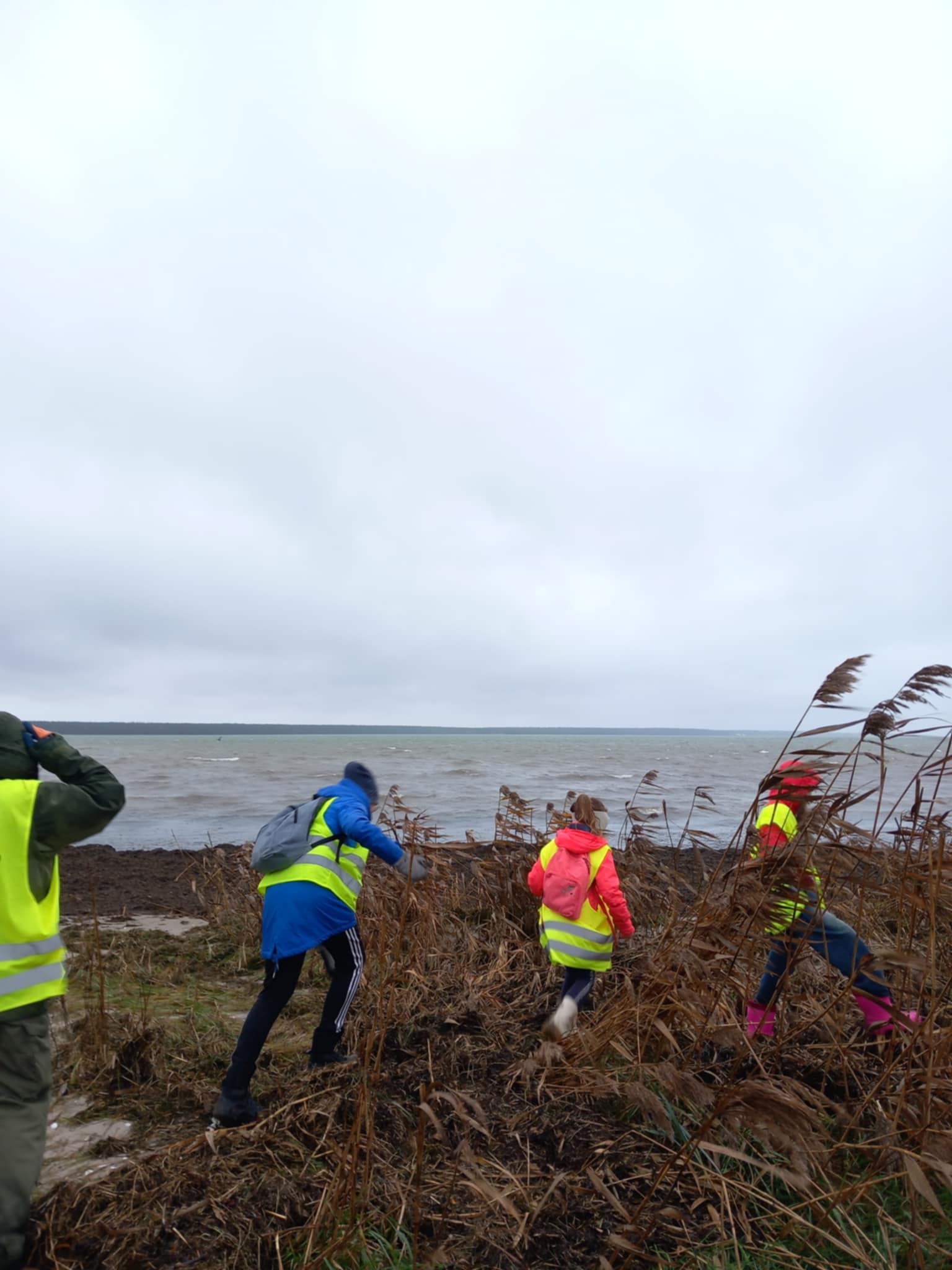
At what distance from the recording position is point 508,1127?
3.13m

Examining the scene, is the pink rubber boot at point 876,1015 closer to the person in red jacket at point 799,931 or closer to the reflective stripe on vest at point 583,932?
the person in red jacket at point 799,931

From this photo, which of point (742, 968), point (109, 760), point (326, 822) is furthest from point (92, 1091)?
point (109, 760)

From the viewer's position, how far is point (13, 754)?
2816 mm

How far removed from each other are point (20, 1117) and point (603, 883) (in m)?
3.11

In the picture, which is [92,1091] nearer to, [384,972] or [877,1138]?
[384,972]

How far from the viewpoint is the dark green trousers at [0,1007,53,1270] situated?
2.55 m

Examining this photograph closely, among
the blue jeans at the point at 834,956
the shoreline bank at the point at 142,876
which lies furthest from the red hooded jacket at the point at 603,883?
the shoreline bank at the point at 142,876

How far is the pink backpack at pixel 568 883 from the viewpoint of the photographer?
4664 millimetres

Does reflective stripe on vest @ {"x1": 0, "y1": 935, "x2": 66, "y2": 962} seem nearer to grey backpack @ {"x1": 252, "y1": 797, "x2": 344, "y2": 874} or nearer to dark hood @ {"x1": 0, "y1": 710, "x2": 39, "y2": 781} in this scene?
dark hood @ {"x1": 0, "y1": 710, "x2": 39, "y2": 781}

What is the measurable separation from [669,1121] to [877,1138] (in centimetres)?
58

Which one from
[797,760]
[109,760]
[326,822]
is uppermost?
[797,760]

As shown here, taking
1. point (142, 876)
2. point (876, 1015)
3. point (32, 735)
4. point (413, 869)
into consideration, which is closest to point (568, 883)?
point (413, 869)

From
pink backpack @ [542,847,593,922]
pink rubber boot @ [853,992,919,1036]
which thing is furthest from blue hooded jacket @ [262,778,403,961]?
pink rubber boot @ [853,992,919,1036]

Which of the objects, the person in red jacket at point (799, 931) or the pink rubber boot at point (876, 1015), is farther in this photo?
the pink rubber boot at point (876, 1015)
